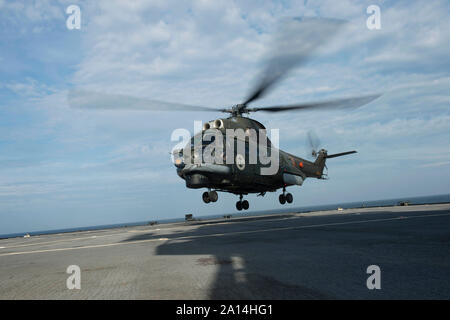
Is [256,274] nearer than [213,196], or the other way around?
[256,274]

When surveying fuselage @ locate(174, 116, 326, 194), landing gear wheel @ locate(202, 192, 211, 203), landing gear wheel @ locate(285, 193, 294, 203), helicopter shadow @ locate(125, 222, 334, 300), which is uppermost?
fuselage @ locate(174, 116, 326, 194)

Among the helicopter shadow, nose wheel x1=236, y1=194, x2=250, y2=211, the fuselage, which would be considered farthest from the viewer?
nose wheel x1=236, y1=194, x2=250, y2=211

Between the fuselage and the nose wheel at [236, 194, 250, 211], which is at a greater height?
the fuselage

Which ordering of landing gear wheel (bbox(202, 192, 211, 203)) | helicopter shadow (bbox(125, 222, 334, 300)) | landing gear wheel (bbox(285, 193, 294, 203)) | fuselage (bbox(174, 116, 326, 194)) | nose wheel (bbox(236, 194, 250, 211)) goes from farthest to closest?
1. landing gear wheel (bbox(285, 193, 294, 203))
2. nose wheel (bbox(236, 194, 250, 211))
3. landing gear wheel (bbox(202, 192, 211, 203))
4. fuselage (bbox(174, 116, 326, 194))
5. helicopter shadow (bbox(125, 222, 334, 300))

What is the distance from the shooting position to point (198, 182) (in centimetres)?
2095

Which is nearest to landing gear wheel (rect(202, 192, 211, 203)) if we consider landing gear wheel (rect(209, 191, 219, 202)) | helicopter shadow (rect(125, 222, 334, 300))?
landing gear wheel (rect(209, 191, 219, 202))

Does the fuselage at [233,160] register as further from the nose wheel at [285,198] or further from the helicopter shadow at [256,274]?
the helicopter shadow at [256,274]

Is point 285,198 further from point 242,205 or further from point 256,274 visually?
point 256,274

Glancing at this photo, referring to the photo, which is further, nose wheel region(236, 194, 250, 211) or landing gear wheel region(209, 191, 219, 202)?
nose wheel region(236, 194, 250, 211)

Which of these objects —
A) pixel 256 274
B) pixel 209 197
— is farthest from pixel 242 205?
pixel 256 274

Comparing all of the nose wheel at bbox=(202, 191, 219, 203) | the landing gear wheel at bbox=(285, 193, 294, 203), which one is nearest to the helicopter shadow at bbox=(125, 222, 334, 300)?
the nose wheel at bbox=(202, 191, 219, 203)

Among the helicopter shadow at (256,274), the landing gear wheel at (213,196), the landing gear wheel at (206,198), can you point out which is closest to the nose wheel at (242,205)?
the landing gear wheel at (213,196)

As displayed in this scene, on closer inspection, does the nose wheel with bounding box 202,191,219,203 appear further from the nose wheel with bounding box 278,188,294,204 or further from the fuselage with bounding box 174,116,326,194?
the nose wheel with bounding box 278,188,294,204
